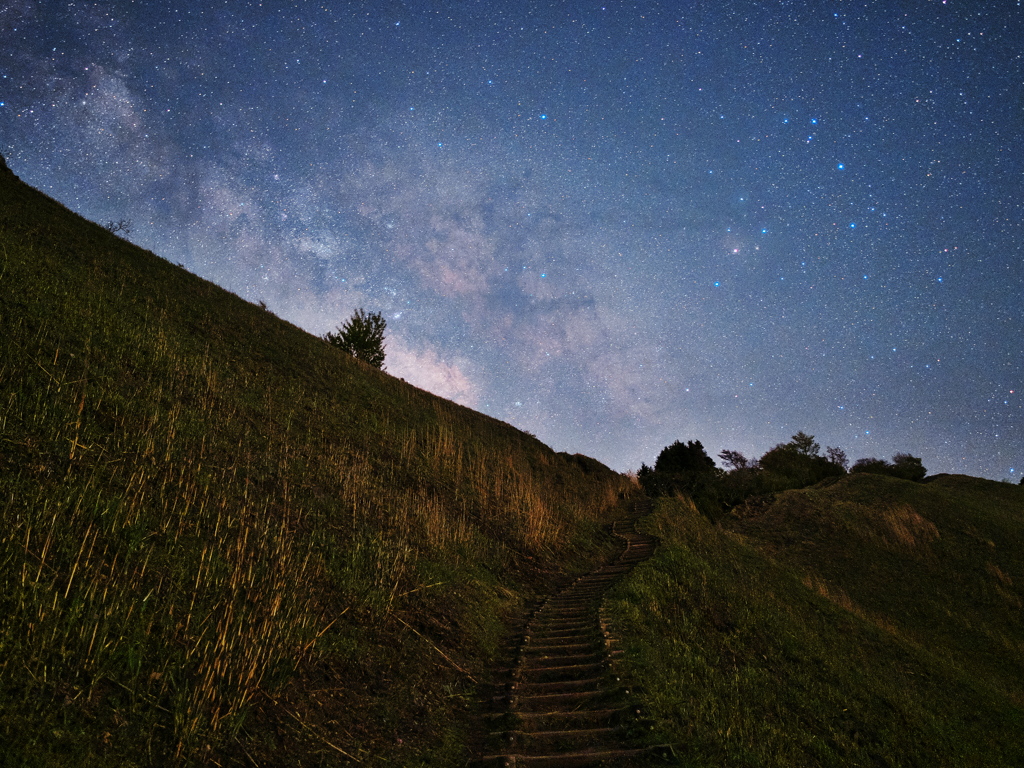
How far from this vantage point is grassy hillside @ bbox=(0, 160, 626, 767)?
172 inches

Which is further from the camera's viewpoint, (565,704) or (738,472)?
(738,472)

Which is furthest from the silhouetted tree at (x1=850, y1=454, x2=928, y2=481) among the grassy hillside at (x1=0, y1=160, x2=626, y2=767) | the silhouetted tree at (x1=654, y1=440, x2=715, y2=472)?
the grassy hillside at (x1=0, y1=160, x2=626, y2=767)

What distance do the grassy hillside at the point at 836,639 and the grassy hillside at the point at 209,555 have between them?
117 inches

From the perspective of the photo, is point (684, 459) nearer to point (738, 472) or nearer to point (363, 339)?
point (738, 472)

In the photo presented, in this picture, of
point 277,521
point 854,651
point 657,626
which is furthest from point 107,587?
point 854,651

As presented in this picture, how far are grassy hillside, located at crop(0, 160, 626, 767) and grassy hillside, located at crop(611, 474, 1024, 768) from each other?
9.75ft

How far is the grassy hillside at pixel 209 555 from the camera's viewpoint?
4363 millimetres

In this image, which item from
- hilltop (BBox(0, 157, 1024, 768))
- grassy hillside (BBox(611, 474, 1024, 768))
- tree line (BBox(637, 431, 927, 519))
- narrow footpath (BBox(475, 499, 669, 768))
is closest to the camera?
hilltop (BBox(0, 157, 1024, 768))

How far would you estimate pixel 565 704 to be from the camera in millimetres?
6918

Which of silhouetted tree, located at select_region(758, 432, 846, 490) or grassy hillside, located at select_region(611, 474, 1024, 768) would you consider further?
silhouetted tree, located at select_region(758, 432, 846, 490)

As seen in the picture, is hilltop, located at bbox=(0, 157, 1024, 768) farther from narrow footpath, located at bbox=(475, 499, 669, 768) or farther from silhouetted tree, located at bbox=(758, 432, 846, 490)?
silhouetted tree, located at bbox=(758, 432, 846, 490)

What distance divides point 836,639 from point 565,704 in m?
10.2

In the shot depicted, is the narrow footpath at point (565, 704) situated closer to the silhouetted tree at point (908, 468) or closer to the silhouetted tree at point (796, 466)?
the silhouetted tree at point (796, 466)

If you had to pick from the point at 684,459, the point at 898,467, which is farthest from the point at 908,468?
the point at 684,459
